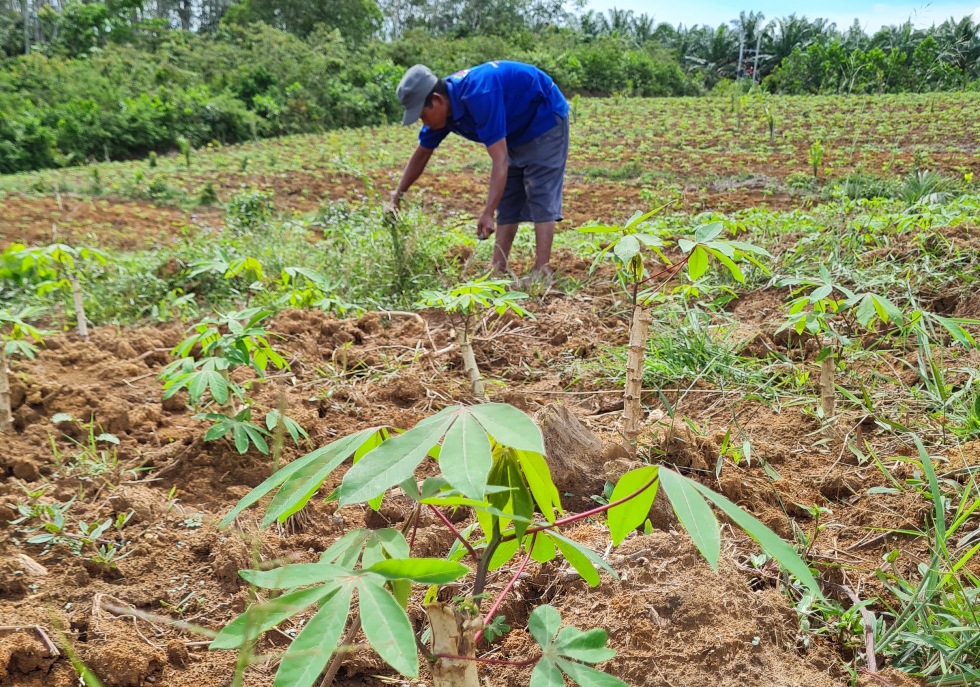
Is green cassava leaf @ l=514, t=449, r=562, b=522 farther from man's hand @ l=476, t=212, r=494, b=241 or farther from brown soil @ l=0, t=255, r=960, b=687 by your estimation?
man's hand @ l=476, t=212, r=494, b=241

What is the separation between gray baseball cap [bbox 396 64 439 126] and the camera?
3605 millimetres

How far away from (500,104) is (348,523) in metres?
2.80

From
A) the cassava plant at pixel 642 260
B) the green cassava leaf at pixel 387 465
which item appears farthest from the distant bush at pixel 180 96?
the green cassava leaf at pixel 387 465

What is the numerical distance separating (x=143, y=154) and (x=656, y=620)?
14.4 m

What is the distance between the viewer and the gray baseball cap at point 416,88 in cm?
361

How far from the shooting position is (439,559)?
627 millimetres

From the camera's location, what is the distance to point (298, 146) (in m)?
12.2

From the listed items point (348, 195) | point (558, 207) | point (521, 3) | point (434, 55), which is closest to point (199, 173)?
point (348, 195)

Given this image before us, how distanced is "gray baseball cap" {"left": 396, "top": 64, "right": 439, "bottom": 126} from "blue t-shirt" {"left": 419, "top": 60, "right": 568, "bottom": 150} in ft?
0.54

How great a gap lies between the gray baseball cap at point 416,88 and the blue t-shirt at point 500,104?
165 mm

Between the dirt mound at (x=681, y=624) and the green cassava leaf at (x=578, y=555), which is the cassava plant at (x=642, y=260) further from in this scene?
the green cassava leaf at (x=578, y=555)

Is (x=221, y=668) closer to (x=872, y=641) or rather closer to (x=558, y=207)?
(x=872, y=641)

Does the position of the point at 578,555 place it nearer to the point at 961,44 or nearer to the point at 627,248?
the point at 627,248

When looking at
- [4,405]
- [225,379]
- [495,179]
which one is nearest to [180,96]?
[495,179]
